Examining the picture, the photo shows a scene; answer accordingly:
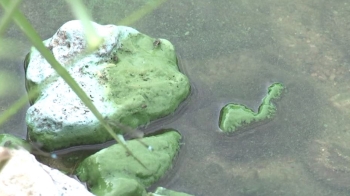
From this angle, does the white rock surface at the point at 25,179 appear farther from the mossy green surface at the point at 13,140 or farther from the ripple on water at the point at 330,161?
the ripple on water at the point at 330,161

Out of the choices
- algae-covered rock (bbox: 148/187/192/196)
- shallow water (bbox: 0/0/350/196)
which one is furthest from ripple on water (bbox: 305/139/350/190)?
algae-covered rock (bbox: 148/187/192/196)

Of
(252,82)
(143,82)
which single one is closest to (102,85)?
(143,82)

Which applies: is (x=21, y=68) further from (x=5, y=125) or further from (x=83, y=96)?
(x=83, y=96)

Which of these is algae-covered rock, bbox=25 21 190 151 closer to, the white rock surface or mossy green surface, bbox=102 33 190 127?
mossy green surface, bbox=102 33 190 127

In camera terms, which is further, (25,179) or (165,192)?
(165,192)

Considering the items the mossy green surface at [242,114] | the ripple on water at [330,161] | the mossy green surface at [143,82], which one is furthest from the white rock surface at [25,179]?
the ripple on water at [330,161]

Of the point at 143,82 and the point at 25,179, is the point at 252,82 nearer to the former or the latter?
the point at 143,82

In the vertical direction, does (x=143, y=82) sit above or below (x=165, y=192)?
above
